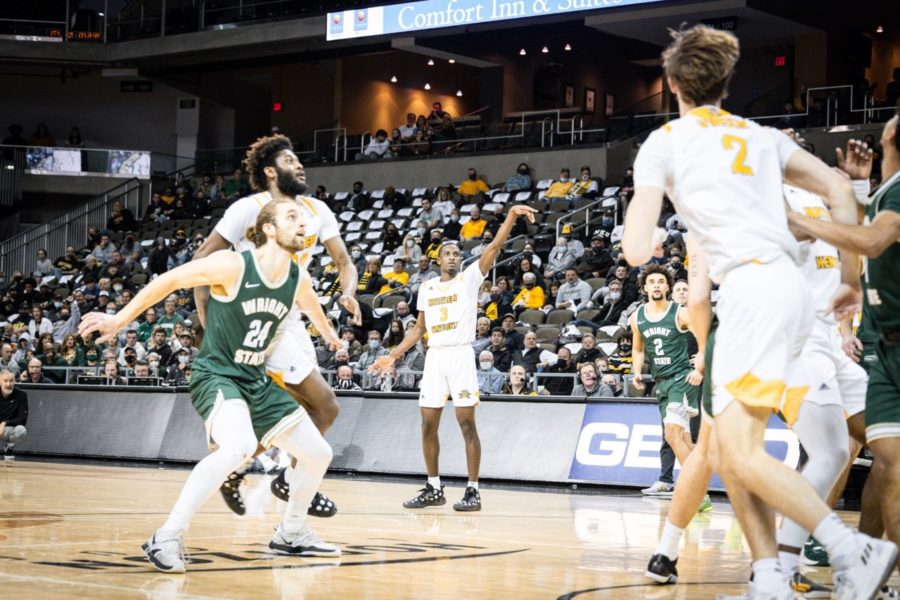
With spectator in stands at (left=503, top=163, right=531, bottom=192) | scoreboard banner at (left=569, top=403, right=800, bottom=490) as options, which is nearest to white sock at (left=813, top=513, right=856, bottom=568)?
scoreboard banner at (left=569, top=403, right=800, bottom=490)

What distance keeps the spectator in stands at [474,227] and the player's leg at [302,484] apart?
15545mm

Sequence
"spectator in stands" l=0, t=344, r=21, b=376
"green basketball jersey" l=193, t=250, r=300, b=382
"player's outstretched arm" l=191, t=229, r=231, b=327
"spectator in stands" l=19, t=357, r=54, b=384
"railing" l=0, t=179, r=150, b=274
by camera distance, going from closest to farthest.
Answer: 1. "green basketball jersey" l=193, t=250, r=300, b=382
2. "player's outstretched arm" l=191, t=229, r=231, b=327
3. "spectator in stands" l=19, t=357, r=54, b=384
4. "spectator in stands" l=0, t=344, r=21, b=376
5. "railing" l=0, t=179, r=150, b=274

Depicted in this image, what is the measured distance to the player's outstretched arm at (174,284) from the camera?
523 cm

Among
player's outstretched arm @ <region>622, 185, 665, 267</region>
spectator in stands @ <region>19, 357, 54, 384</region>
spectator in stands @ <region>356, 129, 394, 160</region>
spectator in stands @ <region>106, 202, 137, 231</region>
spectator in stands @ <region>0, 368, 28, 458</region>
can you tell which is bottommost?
spectator in stands @ <region>0, 368, 28, 458</region>

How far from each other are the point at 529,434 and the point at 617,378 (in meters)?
1.17

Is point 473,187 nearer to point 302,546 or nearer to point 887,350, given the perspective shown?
point 302,546

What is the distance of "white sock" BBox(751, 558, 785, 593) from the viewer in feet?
13.2

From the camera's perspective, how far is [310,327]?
1889cm

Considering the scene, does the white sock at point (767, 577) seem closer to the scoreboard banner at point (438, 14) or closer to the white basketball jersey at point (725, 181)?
the white basketball jersey at point (725, 181)

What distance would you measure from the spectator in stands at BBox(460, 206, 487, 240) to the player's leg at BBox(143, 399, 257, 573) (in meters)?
16.1

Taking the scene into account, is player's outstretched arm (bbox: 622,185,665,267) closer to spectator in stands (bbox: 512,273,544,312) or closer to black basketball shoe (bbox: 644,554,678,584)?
black basketball shoe (bbox: 644,554,678,584)

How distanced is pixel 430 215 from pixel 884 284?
63.5 feet

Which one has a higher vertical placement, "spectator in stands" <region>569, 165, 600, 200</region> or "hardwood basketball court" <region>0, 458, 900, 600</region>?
"spectator in stands" <region>569, 165, 600, 200</region>

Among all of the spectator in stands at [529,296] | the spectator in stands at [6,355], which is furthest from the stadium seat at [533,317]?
the spectator in stands at [6,355]
